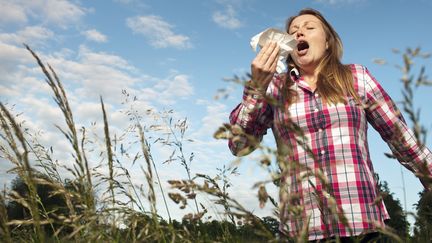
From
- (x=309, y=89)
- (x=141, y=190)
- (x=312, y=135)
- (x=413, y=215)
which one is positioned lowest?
(x=413, y=215)

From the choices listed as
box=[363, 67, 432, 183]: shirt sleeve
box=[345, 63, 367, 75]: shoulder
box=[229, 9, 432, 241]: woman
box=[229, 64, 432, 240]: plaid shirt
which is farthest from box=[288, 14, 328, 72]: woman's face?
box=[363, 67, 432, 183]: shirt sleeve

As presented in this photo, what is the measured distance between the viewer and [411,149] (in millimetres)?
3555

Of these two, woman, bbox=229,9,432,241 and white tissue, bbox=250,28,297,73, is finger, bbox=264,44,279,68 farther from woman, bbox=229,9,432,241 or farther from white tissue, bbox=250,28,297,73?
white tissue, bbox=250,28,297,73

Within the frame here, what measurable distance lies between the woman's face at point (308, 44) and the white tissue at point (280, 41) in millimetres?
103

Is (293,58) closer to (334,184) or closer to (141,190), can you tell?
(334,184)

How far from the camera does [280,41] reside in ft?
12.6

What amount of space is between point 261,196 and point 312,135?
2.25 meters

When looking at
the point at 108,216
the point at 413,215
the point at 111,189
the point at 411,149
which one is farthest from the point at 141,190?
the point at 411,149

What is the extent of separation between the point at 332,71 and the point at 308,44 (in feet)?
1.05

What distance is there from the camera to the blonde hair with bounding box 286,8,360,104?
11.9 ft

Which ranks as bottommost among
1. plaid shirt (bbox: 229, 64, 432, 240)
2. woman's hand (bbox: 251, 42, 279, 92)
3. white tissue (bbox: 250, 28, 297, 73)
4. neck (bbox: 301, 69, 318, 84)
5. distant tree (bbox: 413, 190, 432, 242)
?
distant tree (bbox: 413, 190, 432, 242)

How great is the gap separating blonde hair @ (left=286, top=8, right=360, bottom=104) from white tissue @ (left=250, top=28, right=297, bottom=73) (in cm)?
16

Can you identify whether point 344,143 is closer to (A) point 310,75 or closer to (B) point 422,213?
(A) point 310,75

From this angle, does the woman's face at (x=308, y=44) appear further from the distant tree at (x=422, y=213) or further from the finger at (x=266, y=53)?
the distant tree at (x=422, y=213)
